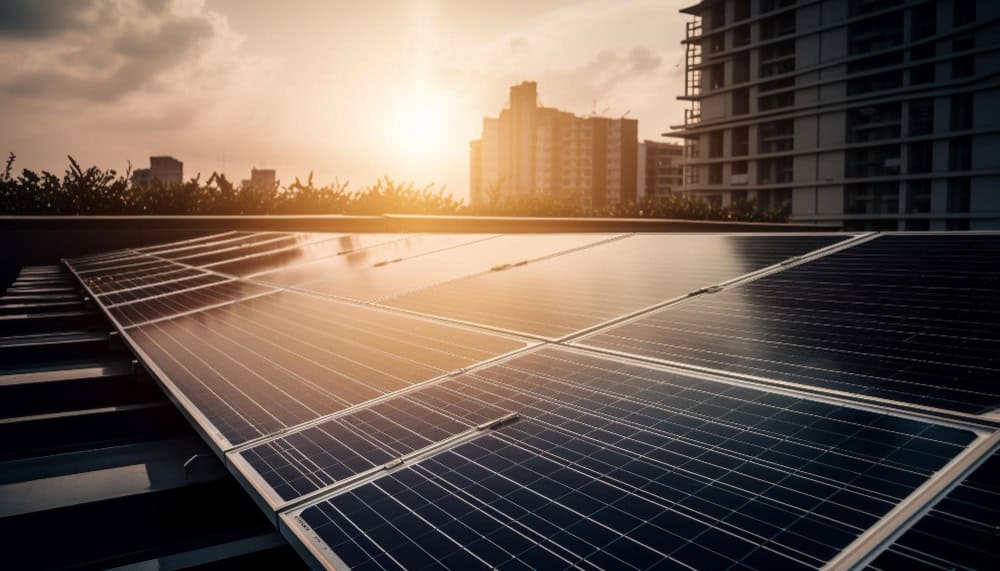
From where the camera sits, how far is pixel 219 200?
25.2 metres

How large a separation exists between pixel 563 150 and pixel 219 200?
177161mm

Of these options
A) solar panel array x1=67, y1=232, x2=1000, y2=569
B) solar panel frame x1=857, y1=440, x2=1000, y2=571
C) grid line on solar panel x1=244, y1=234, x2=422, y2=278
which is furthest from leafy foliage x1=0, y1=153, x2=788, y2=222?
solar panel frame x1=857, y1=440, x2=1000, y2=571

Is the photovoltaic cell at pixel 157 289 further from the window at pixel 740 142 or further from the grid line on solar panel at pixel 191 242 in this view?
the window at pixel 740 142

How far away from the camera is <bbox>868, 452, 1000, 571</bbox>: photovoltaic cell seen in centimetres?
212

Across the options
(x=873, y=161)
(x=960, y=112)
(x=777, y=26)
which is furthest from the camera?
(x=777, y=26)

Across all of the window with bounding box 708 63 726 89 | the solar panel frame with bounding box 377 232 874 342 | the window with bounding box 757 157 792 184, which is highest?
the window with bounding box 708 63 726 89

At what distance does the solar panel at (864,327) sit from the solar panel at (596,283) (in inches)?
22.3

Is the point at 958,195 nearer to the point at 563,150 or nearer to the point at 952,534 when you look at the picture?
the point at 952,534

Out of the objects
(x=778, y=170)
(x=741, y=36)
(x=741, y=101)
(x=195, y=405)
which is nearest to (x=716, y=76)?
(x=741, y=101)

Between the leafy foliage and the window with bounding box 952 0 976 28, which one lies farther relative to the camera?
the window with bounding box 952 0 976 28

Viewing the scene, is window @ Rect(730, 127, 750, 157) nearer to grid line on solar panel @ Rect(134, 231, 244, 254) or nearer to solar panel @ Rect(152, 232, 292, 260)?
grid line on solar panel @ Rect(134, 231, 244, 254)

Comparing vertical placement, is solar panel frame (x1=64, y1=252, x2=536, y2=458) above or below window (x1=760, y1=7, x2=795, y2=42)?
below

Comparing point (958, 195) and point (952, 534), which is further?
point (958, 195)

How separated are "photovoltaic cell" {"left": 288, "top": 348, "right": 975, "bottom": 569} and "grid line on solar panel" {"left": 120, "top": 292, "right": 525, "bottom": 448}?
1383mm
